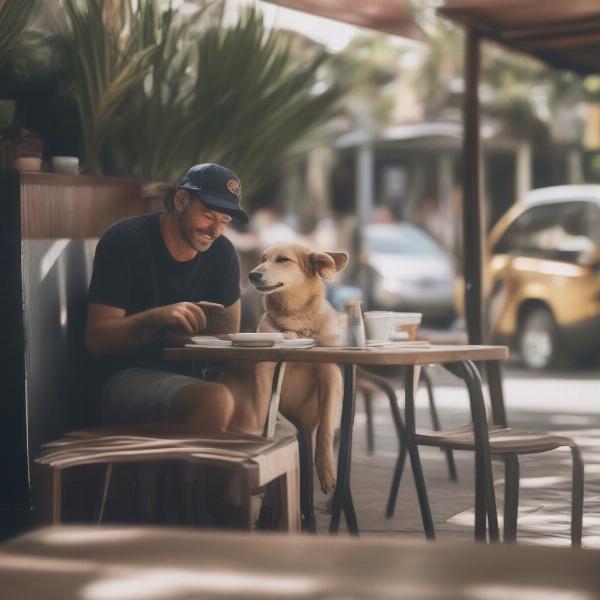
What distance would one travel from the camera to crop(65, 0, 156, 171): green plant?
5.33 m

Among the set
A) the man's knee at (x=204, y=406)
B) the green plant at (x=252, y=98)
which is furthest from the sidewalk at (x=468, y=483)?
the green plant at (x=252, y=98)

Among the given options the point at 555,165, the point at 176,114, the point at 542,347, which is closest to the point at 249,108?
the point at 176,114

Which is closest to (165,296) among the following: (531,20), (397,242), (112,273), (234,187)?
(112,273)

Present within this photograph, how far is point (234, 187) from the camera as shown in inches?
180

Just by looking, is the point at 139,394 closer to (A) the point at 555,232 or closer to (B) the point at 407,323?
(B) the point at 407,323

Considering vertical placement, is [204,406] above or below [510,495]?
above

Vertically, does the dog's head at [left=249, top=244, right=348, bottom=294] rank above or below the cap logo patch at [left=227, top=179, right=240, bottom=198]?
below

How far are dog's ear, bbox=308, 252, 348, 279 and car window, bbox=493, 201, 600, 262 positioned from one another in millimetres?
8366

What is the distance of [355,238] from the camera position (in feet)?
60.6

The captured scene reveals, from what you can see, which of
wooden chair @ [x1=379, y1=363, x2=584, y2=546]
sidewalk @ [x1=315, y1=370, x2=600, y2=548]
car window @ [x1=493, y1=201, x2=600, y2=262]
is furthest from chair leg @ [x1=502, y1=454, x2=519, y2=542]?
car window @ [x1=493, y1=201, x2=600, y2=262]

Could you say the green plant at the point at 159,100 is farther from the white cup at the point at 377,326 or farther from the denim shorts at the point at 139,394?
the white cup at the point at 377,326

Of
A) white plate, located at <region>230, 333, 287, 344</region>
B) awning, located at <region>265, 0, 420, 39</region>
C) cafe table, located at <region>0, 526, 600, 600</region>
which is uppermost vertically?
awning, located at <region>265, 0, 420, 39</region>

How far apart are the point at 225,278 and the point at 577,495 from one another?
56.6 inches

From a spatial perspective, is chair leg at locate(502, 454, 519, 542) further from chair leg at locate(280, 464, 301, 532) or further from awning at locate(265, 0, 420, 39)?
awning at locate(265, 0, 420, 39)
